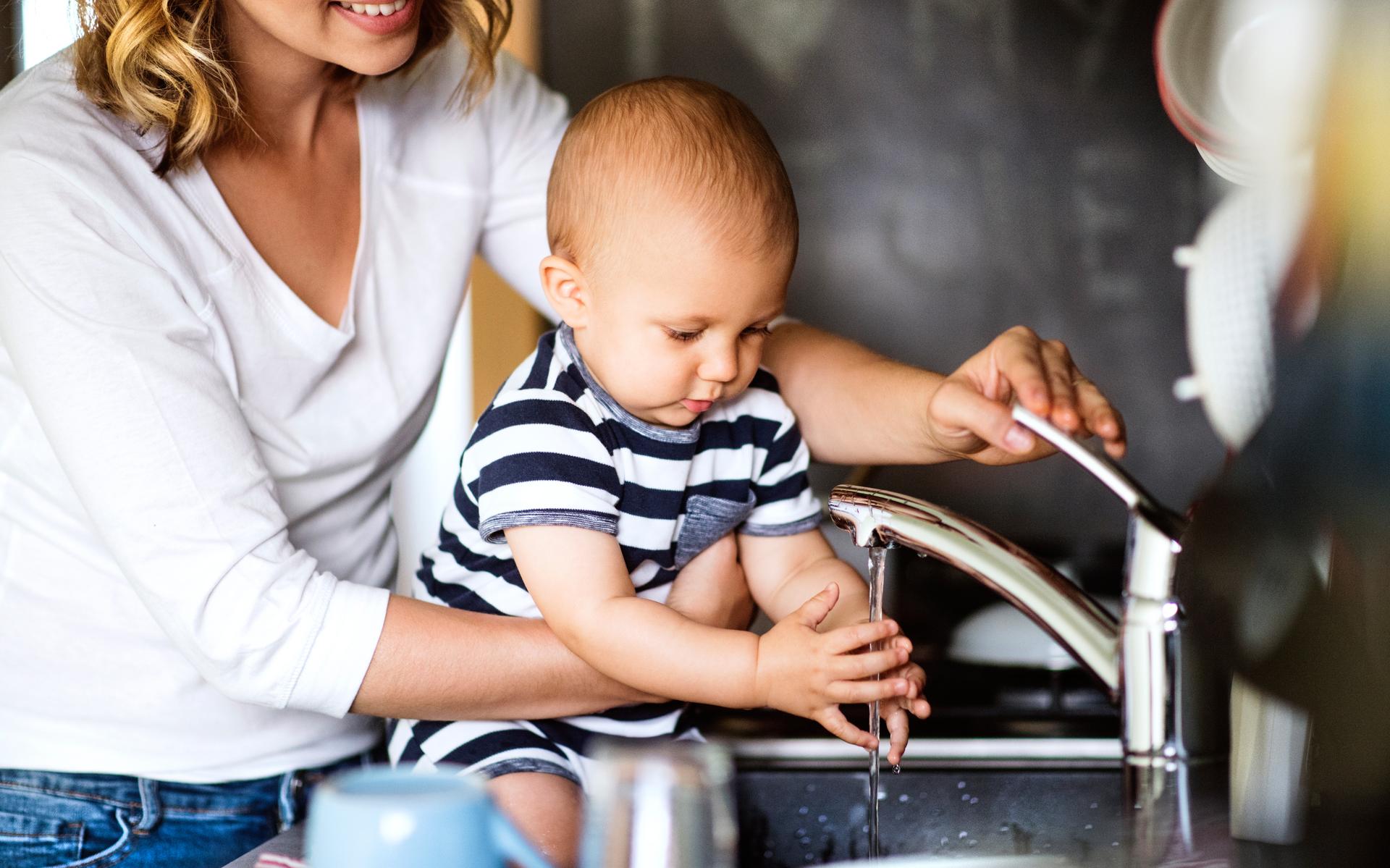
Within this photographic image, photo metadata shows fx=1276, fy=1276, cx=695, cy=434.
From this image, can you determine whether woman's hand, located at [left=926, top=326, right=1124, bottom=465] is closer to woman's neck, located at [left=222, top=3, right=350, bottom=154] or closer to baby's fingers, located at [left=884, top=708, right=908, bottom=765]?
baby's fingers, located at [left=884, top=708, right=908, bottom=765]

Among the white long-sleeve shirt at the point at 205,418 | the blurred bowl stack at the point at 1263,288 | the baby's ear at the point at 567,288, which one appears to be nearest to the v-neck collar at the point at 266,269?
the white long-sleeve shirt at the point at 205,418

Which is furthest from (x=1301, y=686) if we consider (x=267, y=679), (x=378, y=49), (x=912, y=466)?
(x=912, y=466)

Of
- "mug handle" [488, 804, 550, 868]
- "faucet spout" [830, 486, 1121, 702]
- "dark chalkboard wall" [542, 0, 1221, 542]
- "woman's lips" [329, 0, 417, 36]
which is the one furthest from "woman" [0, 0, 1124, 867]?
"dark chalkboard wall" [542, 0, 1221, 542]

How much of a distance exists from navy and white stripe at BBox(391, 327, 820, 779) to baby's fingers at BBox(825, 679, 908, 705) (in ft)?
0.81

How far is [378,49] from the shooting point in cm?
107

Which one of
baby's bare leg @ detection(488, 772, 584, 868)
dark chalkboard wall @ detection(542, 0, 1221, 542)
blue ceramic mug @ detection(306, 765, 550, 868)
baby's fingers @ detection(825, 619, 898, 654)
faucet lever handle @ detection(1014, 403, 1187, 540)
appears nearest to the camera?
blue ceramic mug @ detection(306, 765, 550, 868)

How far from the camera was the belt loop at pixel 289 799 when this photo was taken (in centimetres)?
119

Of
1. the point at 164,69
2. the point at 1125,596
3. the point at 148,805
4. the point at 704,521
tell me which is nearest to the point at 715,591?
the point at 704,521

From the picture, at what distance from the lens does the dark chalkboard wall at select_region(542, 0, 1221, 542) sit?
2.19 m

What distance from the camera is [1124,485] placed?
2.62 ft

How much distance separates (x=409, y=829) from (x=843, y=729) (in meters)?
0.47

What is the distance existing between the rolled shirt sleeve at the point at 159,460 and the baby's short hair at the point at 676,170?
1.09 ft

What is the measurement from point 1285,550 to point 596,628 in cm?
53

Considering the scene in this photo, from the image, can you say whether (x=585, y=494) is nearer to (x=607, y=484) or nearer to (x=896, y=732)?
(x=607, y=484)
